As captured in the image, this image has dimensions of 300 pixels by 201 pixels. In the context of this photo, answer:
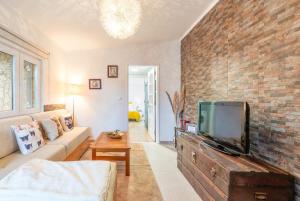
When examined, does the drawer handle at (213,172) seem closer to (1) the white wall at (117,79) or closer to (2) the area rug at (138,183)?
(2) the area rug at (138,183)

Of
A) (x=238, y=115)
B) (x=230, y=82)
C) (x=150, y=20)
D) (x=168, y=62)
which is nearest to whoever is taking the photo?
(x=238, y=115)

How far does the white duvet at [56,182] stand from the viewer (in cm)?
140

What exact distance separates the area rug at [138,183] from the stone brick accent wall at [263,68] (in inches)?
50.9

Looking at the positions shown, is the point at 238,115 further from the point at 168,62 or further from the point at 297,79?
the point at 168,62

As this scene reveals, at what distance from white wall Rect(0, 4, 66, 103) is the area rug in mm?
2229

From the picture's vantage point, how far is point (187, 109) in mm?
4754

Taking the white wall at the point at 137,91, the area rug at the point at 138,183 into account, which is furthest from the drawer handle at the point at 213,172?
the white wall at the point at 137,91

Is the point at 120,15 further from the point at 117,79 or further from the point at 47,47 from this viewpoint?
the point at 117,79

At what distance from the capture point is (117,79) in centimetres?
534

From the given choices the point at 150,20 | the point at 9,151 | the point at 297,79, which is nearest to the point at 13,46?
the point at 9,151

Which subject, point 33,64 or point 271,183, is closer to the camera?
point 271,183

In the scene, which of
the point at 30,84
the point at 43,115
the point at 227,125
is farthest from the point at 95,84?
the point at 227,125

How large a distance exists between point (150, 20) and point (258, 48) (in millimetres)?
2113

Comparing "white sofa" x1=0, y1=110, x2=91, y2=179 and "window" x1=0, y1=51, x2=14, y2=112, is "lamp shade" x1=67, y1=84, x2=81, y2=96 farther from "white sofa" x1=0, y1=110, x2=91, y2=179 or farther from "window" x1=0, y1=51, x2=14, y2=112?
"window" x1=0, y1=51, x2=14, y2=112
